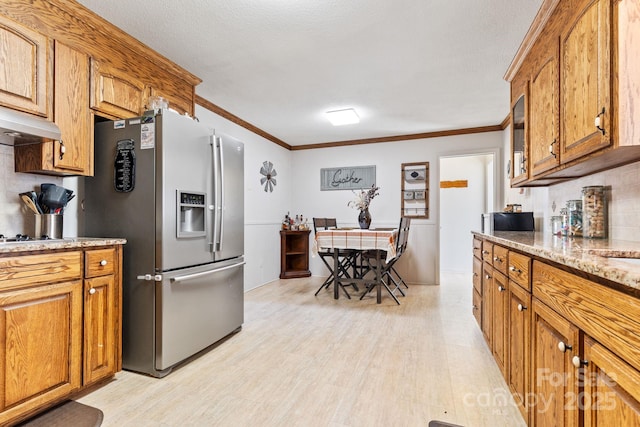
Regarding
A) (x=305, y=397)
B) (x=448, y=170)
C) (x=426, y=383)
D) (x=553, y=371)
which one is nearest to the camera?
(x=553, y=371)

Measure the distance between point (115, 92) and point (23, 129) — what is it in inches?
28.4

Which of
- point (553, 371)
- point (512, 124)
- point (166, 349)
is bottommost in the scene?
point (166, 349)

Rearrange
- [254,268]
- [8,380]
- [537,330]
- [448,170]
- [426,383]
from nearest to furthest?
[537,330] < [8,380] < [426,383] < [254,268] < [448,170]

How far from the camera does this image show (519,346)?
154cm

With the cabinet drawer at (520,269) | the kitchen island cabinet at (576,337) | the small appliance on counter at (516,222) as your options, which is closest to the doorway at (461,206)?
the small appliance on counter at (516,222)

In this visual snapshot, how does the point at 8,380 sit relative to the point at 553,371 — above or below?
below

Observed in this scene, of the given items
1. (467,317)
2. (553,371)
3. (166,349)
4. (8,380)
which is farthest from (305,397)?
(467,317)

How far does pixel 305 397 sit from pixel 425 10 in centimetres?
248

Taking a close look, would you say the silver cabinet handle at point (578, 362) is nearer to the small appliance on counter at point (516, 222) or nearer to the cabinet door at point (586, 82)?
the cabinet door at point (586, 82)

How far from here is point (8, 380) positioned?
1431 mm

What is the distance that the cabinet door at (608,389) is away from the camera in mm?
700

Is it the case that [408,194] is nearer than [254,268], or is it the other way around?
[254,268]

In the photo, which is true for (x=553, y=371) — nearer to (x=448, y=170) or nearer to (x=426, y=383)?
(x=426, y=383)

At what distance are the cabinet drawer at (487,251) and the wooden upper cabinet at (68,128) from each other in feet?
9.11
